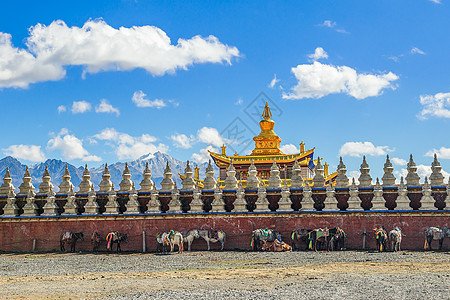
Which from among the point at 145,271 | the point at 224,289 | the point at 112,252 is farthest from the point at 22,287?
the point at 112,252

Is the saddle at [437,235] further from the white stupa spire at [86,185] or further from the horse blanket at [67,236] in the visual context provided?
the horse blanket at [67,236]

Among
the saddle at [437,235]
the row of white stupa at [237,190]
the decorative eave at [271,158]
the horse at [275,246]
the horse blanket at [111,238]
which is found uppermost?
the decorative eave at [271,158]

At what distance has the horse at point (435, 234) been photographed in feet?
100

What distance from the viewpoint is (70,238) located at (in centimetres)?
3434

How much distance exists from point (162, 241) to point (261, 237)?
19.4ft

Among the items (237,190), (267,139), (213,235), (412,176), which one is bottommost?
(213,235)

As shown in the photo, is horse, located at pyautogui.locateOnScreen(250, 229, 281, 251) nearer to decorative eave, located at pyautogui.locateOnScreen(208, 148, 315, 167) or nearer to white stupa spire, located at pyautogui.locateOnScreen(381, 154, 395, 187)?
white stupa spire, located at pyautogui.locateOnScreen(381, 154, 395, 187)

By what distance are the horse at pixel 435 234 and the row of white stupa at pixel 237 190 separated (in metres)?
1.33

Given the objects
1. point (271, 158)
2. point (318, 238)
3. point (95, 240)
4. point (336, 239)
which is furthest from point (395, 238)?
point (271, 158)

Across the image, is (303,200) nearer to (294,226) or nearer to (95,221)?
(294,226)

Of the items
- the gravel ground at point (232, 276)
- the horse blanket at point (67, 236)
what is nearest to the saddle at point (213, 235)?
the gravel ground at point (232, 276)

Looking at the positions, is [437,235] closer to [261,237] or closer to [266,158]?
[261,237]

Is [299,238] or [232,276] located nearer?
[232,276]

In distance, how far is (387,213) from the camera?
31766 millimetres
